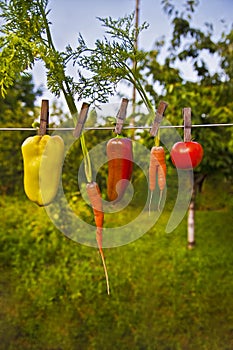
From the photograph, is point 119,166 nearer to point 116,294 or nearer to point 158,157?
point 158,157

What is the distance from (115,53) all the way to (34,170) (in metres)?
0.20

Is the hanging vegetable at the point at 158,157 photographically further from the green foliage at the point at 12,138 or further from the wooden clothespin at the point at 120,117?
the green foliage at the point at 12,138

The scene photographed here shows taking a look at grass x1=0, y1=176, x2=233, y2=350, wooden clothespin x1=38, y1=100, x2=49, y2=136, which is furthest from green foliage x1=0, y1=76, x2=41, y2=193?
wooden clothespin x1=38, y1=100, x2=49, y2=136

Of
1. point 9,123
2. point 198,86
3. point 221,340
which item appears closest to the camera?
point 221,340

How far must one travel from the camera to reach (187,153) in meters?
0.61

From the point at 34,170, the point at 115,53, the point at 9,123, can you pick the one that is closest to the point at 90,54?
the point at 115,53

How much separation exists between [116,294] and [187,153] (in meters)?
1.33

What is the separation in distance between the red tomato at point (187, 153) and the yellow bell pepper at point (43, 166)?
161 mm

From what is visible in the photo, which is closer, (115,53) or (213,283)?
(115,53)

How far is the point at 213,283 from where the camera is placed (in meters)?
1.86

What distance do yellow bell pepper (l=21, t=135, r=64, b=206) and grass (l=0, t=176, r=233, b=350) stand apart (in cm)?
129

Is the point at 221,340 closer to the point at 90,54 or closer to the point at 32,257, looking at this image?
the point at 32,257

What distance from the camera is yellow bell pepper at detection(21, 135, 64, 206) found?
1.98 feet

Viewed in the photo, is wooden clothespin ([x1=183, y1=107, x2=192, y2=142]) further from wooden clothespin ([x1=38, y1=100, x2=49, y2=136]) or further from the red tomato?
wooden clothespin ([x1=38, y1=100, x2=49, y2=136])
